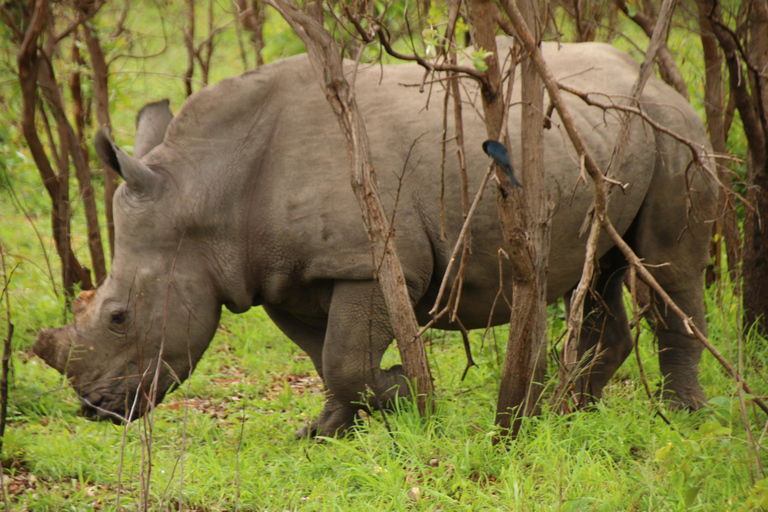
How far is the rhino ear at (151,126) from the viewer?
459 cm

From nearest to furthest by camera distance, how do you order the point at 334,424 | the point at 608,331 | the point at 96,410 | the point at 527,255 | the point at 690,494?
1. the point at 690,494
2. the point at 527,255
3. the point at 96,410
4. the point at 334,424
5. the point at 608,331

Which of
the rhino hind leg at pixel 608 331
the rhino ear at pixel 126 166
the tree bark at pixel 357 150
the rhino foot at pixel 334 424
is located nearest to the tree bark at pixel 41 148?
the rhino ear at pixel 126 166

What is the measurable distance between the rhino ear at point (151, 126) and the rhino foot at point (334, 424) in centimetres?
183

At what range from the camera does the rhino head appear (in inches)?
160

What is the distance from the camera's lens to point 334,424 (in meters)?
4.45

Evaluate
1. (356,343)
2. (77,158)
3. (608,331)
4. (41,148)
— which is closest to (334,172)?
(356,343)

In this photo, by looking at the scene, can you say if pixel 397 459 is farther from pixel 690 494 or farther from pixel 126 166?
pixel 126 166

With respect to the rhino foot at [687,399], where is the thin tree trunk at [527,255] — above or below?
above

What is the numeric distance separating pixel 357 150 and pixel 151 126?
164 cm

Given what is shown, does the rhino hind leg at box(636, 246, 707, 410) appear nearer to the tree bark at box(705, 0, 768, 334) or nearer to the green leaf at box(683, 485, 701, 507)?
the tree bark at box(705, 0, 768, 334)

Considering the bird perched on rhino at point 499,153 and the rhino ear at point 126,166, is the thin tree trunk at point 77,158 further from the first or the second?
the bird perched on rhino at point 499,153

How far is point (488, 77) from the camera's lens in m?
3.39

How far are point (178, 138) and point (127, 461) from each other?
66.2 inches

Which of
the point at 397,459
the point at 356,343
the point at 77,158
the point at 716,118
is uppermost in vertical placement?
the point at 77,158
